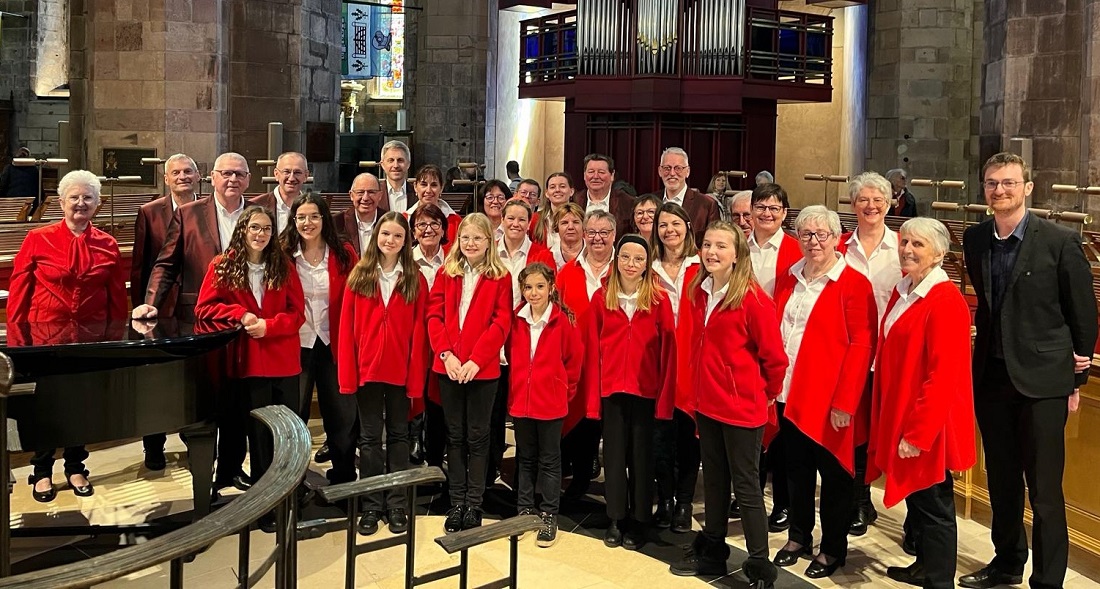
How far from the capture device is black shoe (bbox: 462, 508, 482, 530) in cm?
528

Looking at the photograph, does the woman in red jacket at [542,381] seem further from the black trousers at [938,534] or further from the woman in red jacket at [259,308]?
the black trousers at [938,534]

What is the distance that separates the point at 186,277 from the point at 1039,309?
402cm

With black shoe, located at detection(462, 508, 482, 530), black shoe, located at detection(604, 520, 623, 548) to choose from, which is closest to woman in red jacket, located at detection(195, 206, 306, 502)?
A: black shoe, located at detection(462, 508, 482, 530)

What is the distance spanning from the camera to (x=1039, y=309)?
440cm

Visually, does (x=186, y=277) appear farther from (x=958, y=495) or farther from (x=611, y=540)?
(x=958, y=495)

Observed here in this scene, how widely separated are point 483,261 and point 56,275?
2.05 metres

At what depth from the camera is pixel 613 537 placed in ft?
17.2

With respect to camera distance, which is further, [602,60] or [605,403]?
[602,60]

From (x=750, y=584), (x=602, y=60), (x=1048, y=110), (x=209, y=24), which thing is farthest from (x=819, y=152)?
(x=750, y=584)

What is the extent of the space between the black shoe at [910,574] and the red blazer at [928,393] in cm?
60

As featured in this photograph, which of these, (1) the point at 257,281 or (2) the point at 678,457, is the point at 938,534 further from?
(1) the point at 257,281

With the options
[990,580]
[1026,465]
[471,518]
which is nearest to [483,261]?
[471,518]

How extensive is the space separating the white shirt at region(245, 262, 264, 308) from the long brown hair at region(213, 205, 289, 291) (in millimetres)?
28

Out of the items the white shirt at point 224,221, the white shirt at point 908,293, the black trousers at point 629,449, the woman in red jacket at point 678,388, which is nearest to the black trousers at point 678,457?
the woman in red jacket at point 678,388
